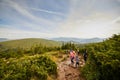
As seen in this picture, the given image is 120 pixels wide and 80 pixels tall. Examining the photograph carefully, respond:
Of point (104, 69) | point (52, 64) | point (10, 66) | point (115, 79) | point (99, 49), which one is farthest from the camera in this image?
point (52, 64)

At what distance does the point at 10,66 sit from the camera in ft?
61.2

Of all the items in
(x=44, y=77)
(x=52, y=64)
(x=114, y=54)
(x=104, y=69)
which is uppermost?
(x=114, y=54)

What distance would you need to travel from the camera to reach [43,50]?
50062 millimetres

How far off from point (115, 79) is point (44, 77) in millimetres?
9595

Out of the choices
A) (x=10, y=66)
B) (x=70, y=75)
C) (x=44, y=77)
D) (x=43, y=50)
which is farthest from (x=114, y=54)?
(x=43, y=50)

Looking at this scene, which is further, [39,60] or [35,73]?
[39,60]

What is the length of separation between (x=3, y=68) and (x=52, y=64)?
6.60 m

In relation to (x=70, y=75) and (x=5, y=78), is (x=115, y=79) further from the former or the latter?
(x=5, y=78)

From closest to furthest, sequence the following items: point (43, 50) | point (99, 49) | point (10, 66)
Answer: point (99, 49), point (10, 66), point (43, 50)

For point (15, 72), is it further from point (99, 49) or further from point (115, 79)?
point (115, 79)

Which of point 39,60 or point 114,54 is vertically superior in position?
point 114,54

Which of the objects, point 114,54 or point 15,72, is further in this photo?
point 15,72

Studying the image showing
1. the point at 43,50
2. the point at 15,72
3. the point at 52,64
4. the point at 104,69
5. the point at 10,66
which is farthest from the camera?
the point at 43,50

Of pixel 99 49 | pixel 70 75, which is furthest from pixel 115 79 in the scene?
pixel 70 75
